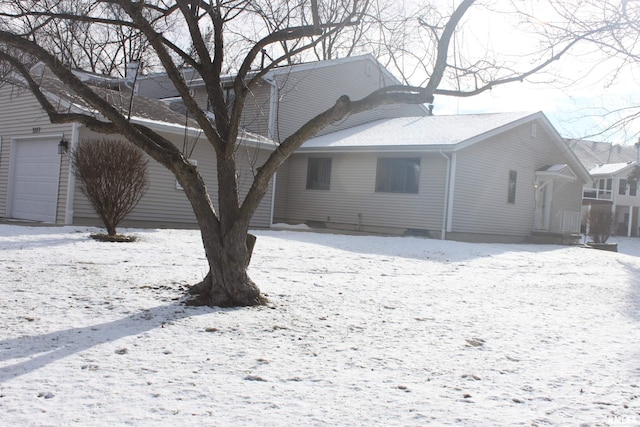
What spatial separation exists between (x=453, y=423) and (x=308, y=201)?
1718 cm

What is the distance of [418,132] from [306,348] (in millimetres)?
15421

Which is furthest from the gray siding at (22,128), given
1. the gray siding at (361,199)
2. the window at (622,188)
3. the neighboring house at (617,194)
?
the window at (622,188)

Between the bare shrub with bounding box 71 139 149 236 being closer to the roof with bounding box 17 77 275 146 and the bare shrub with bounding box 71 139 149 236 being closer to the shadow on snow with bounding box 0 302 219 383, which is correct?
the roof with bounding box 17 77 275 146

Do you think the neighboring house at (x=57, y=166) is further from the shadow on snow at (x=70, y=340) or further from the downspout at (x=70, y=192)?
the shadow on snow at (x=70, y=340)

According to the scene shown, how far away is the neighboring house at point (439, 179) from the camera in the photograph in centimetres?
1772

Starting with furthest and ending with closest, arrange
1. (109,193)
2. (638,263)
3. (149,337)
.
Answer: (638,263)
(109,193)
(149,337)

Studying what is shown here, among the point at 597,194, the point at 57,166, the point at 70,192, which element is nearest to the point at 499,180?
the point at 70,192

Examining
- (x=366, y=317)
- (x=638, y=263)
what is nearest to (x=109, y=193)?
(x=366, y=317)

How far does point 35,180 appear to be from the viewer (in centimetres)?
1509

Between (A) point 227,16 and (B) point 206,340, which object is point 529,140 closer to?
(A) point 227,16

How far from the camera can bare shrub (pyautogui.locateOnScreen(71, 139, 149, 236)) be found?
11.1m

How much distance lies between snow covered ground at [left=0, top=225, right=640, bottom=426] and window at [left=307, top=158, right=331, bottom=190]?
10.8m

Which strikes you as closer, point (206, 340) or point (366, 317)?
point (206, 340)

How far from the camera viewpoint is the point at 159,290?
671 cm
